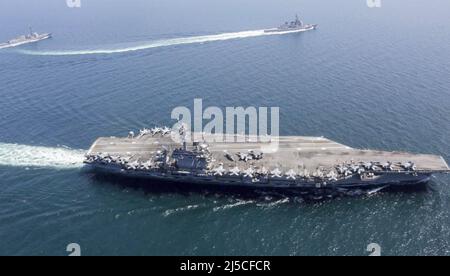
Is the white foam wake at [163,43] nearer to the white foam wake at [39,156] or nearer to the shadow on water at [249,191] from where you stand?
the white foam wake at [39,156]

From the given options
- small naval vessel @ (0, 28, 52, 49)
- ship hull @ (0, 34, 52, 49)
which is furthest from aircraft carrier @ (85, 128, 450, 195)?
small naval vessel @ (0, 28, 52, 49)

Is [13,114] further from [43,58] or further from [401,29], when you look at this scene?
[401,29]

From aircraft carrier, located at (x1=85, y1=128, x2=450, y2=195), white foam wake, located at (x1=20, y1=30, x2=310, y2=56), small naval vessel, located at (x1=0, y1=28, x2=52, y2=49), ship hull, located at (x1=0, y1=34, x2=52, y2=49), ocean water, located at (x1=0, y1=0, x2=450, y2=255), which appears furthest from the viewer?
small naval vessel, located at (x1=0, y1=28, x2=52, y2=49)

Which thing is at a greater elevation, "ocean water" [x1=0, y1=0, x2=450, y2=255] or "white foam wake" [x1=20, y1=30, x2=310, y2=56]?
"white foam wake" [x1=20, y1=30, x2=310, y2=56]

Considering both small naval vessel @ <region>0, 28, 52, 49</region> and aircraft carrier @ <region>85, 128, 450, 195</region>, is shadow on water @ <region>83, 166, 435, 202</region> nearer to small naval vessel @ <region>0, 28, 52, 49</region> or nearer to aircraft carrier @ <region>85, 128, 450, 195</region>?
aircraft carrier @ <region>85, 128, 450, 195</region>

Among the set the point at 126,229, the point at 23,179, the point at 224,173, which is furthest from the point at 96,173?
the point at 224,173

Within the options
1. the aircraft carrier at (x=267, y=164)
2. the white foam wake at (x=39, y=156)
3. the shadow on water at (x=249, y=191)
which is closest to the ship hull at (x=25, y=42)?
the white foam wake at (x=39, y=156)

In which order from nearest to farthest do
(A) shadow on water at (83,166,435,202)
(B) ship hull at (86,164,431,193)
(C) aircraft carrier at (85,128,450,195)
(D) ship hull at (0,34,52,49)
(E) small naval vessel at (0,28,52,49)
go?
(A) shadow on water at (83,166,435,202) → (B) ship hull at (86,164,431,193) → (C) aircraft carrier at (85,128,450,195) → (D) ship hull at (0,34,52,49) → (E) small naval vessel at (0,28,52,49)

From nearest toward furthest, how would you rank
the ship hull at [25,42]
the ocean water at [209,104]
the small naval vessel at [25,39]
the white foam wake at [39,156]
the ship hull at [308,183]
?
the ocean water at [209,104] < the ship hull at [308,183] < the white foam wake at [39,156] < the ship hull at [25,42] < the small naval vessel at [25,39]
